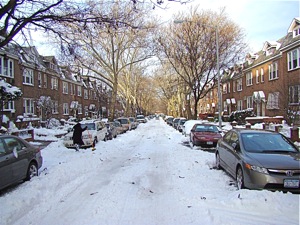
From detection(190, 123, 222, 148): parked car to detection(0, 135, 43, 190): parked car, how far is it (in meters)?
9.12

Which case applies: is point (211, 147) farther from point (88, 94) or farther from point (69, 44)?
point (88, 94)

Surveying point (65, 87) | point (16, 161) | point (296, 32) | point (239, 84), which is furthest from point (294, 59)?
point (65, 87)

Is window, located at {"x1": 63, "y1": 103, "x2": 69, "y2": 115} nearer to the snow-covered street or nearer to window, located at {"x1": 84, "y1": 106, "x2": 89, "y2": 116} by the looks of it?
window, located at {"x1": 84, "y1": 106, "x2": 89, "y2": 116}

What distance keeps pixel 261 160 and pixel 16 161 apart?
599 centimetres

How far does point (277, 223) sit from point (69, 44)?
8.88 meters

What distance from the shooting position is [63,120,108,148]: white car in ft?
50.0

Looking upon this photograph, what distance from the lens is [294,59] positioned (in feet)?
79.9

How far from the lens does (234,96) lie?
4338 centimetres

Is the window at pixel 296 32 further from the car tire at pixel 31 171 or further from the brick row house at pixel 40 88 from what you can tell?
the car tire at pixel 31 171

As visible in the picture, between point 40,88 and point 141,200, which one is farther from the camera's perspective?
point 40,88

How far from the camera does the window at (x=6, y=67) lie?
77.8 feet

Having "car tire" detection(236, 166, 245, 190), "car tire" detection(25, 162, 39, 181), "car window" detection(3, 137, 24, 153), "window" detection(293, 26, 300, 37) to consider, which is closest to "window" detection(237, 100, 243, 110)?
"window" detection(293, 26, 300, 37)

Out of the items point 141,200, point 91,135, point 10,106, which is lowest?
point 141,200

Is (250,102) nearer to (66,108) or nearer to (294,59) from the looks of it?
(294,59)
